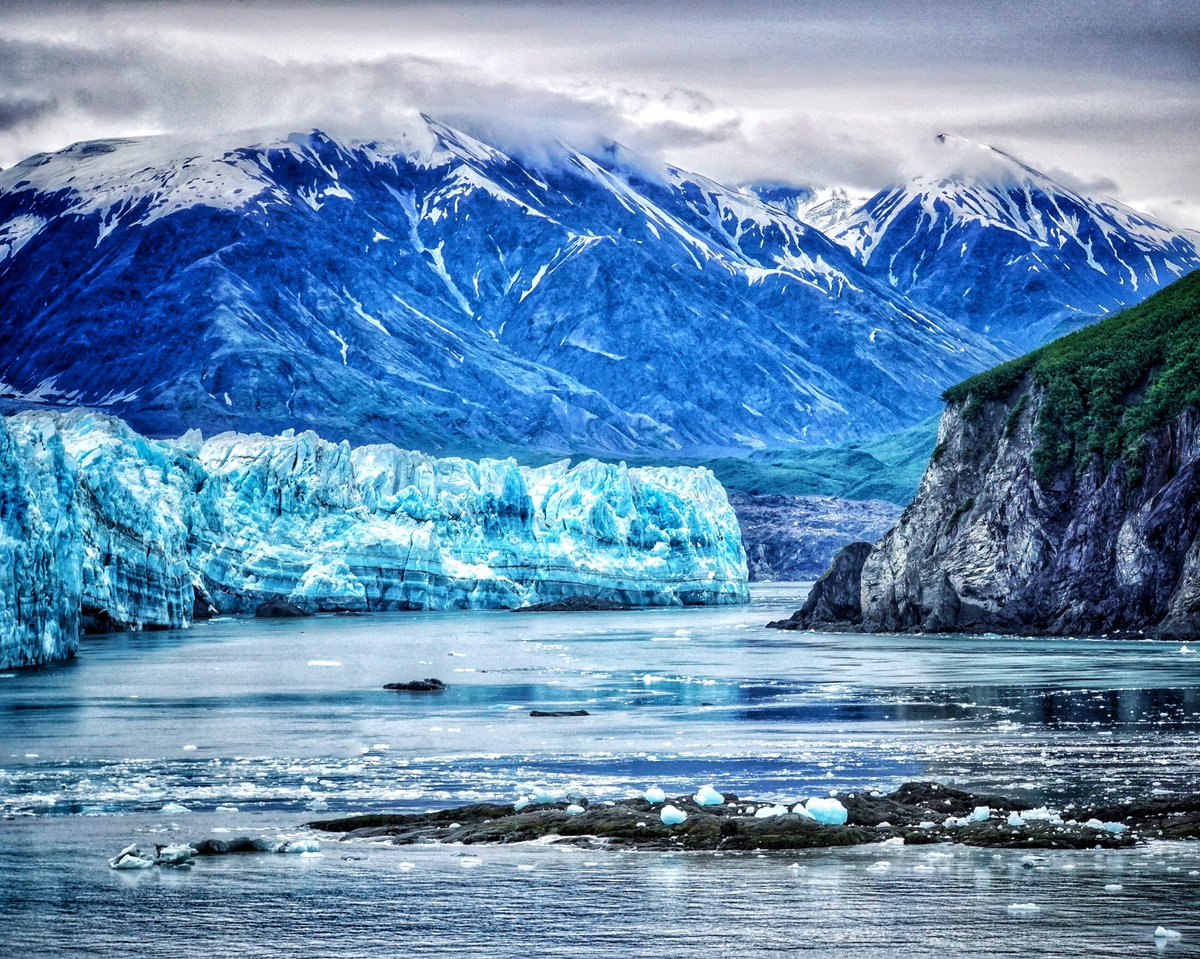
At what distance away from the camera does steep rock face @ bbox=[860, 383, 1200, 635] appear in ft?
263

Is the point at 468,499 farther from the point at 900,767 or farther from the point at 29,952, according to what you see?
the point at 29,952

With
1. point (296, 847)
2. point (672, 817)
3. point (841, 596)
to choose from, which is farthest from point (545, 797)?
point (841, 596)

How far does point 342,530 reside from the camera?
395 feet

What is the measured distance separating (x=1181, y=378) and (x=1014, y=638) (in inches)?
574

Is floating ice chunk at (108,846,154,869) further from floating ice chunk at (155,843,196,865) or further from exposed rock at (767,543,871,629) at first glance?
exposed rock at (767,543,871,629)

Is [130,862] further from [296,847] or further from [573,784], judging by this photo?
[573,784]

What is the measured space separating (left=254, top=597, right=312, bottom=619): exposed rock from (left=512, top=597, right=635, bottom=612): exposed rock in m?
20.8

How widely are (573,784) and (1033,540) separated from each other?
57.5 meters

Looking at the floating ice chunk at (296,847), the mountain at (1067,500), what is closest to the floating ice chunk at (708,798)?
the floating ice chunk at (296,847)

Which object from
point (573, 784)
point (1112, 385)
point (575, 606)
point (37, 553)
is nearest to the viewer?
point (573, 784)

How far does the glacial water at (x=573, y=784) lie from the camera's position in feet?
66.5

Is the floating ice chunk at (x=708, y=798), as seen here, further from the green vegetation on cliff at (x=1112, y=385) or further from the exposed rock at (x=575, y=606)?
the exposed rock at (x=575, y=606)

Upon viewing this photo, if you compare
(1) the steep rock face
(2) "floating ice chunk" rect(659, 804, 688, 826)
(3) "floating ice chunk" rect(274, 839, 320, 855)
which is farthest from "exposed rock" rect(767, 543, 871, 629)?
(3) "floating ice chunk" rect(274, 839, 320, 855)

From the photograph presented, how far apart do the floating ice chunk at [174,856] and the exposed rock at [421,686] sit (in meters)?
33.2
